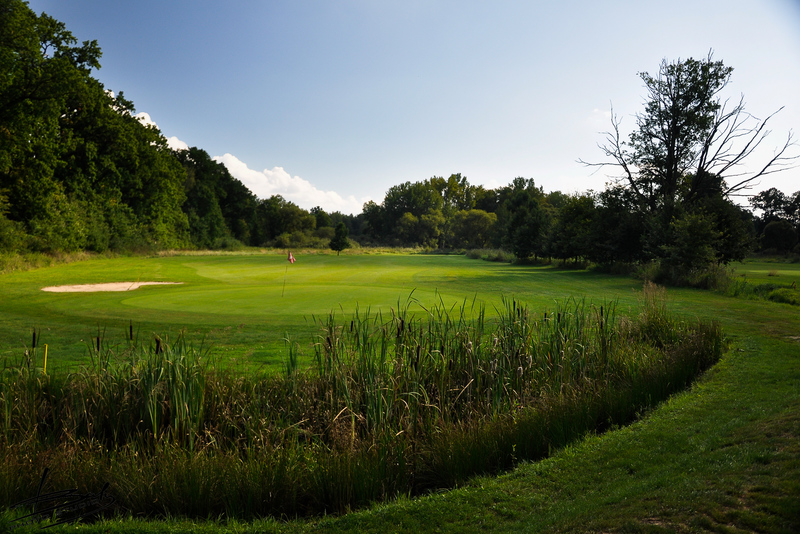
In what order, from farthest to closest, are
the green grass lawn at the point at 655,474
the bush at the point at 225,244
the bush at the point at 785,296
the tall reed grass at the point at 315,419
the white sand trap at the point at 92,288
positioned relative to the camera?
the bush at the point at 225,244 → the white sand trap at the point at 92,288 → the bush at the point at 785,296 → the tall reed grass at the point at 315,419 → the green grass lawn at the point at 655,474

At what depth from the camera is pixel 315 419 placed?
222 inches

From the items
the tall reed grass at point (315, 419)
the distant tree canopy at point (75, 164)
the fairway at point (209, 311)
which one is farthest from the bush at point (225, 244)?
the tall reed grass at point (315, 419)

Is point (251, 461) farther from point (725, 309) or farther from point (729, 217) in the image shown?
point (729, 217)

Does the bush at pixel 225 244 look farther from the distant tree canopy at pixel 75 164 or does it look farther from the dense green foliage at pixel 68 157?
the dense green foliage at pixel 68 157

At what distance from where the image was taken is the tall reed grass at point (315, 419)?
4.38 metres

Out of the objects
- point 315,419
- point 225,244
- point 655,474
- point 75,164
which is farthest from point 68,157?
point 655,474

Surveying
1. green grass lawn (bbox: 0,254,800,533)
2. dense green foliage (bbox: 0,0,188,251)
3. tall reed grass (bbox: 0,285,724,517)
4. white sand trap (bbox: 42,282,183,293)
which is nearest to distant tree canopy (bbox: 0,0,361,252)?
dense green foliage (bbox: 0,0,188,251)

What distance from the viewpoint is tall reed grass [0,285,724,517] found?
4.38 m

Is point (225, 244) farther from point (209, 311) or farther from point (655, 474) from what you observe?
point (655, 474)

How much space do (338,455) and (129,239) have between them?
2056 inches

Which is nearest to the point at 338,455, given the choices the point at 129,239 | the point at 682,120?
the point at 682,120

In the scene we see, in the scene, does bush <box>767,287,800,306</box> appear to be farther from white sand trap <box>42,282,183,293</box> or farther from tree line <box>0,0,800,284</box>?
white sand trap <box>42,282,183,293</box>

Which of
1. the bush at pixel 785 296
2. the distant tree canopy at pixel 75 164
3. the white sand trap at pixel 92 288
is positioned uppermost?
the distant tree canopy at pixel 75 164

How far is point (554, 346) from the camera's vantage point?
7422 millimetres
